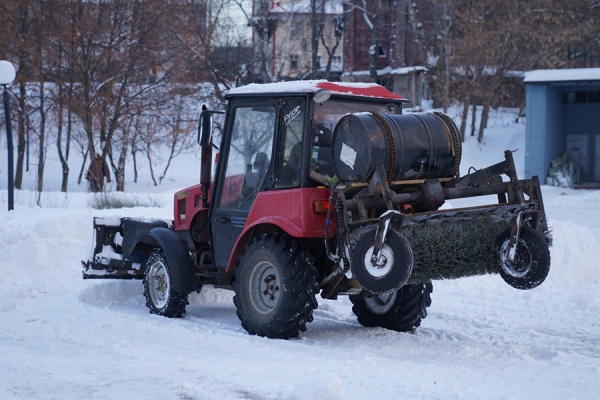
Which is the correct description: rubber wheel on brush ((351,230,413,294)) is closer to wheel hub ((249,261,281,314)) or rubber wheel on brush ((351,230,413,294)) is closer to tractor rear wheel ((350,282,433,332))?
wheel hub ((249,261,281,314))

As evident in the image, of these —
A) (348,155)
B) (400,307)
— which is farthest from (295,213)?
(400,307)

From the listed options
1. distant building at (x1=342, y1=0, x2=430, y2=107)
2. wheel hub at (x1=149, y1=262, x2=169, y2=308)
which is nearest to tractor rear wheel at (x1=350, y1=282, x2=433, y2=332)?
wheel hub at (x1=149, y1=262, x2=169, y2=308)

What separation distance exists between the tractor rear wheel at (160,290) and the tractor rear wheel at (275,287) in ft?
3.48

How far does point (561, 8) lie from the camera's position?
42.4 m

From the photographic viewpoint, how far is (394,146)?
6.99 metres

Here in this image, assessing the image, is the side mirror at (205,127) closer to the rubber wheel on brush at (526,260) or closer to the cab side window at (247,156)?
the cab side window at (247,156)

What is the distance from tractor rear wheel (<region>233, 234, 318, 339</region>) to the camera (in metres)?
7.36

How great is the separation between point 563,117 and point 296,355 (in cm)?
2870

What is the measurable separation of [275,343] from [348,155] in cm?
172

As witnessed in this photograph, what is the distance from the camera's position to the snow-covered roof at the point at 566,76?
95.2 ft

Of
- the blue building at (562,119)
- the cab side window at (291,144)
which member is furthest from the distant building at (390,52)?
the cab side window at (291,144)

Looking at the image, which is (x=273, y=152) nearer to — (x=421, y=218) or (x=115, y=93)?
(x=421, y=218)

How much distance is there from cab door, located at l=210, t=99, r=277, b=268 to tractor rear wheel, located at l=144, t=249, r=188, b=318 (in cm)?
53

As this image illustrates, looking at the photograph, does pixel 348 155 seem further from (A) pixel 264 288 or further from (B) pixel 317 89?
(A) pixel 264 288
